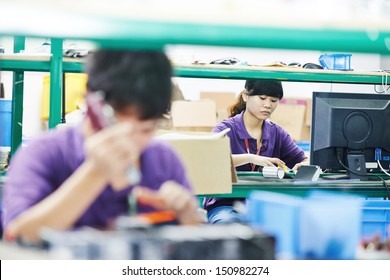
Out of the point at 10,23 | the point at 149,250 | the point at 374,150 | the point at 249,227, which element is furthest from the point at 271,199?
the point at 374,150

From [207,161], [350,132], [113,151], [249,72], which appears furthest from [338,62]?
[113,151]

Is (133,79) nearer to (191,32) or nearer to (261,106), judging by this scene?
(191,32)

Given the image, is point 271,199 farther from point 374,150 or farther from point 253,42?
point 374,150

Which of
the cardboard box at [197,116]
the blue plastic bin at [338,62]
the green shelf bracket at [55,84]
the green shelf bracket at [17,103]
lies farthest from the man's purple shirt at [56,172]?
the cardboard box at [197,116]

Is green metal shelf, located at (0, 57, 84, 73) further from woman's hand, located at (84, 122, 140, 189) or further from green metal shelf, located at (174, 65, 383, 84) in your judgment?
woman's hand, located at (84, 122, 140, 189)

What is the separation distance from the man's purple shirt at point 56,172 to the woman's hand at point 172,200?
13 millimetres

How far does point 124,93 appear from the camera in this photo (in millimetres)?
1048

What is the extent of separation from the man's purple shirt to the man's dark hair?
0.29 feet

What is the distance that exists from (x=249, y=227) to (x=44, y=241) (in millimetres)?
337

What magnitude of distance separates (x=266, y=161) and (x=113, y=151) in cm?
217

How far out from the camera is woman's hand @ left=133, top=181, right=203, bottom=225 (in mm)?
1100

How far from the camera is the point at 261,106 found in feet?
10.8

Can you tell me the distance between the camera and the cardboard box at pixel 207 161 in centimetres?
157

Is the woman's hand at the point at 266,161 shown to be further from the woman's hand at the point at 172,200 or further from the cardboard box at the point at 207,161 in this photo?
the woman's hand at the point at 172,200
